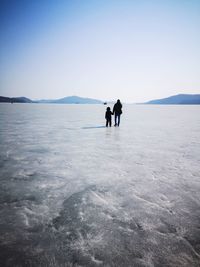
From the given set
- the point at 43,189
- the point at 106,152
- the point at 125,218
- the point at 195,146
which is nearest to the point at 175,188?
the point at 125,218

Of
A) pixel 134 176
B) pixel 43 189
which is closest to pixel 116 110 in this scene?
pixel 134 176

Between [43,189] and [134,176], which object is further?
[134,176]

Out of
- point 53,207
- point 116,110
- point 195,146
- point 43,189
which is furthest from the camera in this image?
point 116,110

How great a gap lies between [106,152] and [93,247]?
4479 millimetres

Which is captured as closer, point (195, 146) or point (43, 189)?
point (43, 189)

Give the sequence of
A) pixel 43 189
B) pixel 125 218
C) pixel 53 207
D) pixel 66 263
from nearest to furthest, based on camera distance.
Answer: pixel 66 263, pixel 125 218, pixel 53 207, pixel 43 189

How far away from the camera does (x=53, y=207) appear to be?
9.62 feet

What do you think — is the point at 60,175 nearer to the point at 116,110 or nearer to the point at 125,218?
the point at 125,218

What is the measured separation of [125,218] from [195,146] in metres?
5.87

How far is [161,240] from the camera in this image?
224cm

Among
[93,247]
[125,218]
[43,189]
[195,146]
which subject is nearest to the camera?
[93,247]

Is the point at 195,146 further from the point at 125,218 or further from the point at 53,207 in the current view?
the point at 53,207

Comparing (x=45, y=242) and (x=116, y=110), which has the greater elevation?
(x=116, y=110)

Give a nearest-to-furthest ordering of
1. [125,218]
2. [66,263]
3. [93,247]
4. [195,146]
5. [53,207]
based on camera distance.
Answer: [66,263] → [93,247] → [125,218] → [53,207] → [195,146]
